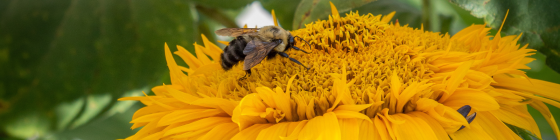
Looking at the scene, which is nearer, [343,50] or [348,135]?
[348,135]

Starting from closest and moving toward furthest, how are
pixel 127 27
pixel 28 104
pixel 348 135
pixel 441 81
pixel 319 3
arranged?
pixel 348 135
pixel 441 81
pixel 319 3
pixel 28 104
pixel 127 27

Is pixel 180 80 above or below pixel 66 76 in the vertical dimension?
below

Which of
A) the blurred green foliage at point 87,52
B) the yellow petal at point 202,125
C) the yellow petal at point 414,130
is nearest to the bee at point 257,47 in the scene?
the yellow petal at point 202,125

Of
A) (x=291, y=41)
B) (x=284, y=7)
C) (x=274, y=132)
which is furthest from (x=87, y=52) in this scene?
(x=274, y=132)

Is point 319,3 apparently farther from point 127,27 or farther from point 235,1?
point 127,27

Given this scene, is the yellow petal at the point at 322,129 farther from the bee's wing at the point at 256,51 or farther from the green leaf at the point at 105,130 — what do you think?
the green leaf at the point at 105,130

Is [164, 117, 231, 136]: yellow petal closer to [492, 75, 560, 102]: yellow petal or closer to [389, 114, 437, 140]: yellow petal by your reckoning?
[389, 114, 437, 140]: yellow petal

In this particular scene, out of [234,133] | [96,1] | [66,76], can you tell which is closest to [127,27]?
[96,1]
